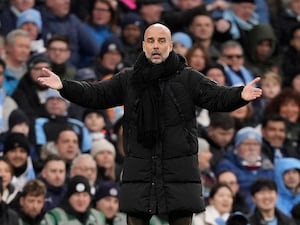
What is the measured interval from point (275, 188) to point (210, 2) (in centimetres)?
593

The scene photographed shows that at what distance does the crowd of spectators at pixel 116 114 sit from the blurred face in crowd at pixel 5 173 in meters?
0.01

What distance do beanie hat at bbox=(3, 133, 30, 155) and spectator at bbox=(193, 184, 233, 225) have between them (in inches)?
77.8

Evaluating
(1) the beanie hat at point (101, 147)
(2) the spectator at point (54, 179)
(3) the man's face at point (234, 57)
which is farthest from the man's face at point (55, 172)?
(3) the man's face at point (234, 57)

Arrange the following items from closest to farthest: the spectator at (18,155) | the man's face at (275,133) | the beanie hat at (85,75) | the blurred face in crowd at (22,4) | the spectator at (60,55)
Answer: the spectator at (18,155)
the spectator at (60,55)
the beanie hat at (85,75)
the man's face at (275,133)
the blurred face in crowd at (22,4)

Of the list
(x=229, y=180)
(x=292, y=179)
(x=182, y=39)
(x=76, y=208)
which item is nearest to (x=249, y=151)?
(x=292, y=179)

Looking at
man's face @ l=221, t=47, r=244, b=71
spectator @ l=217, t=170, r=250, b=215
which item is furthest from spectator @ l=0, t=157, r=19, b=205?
man's face @ l=221, t=47, r=244, b=71

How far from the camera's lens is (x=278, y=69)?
64.0 feet

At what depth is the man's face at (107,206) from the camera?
14.5 meters

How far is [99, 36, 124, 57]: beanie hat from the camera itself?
689 inches

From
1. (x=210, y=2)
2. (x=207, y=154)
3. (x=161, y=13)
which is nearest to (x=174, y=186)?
(x=207, y=154)

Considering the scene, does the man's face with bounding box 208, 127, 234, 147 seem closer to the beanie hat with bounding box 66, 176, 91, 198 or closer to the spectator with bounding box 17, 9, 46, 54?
the spectator with bounding box 17, 9, 46, 54

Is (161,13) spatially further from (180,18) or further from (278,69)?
(278,69)

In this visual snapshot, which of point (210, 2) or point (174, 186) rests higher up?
point (210, 2)

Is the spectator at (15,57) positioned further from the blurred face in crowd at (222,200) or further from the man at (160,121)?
the man at (160,121)
